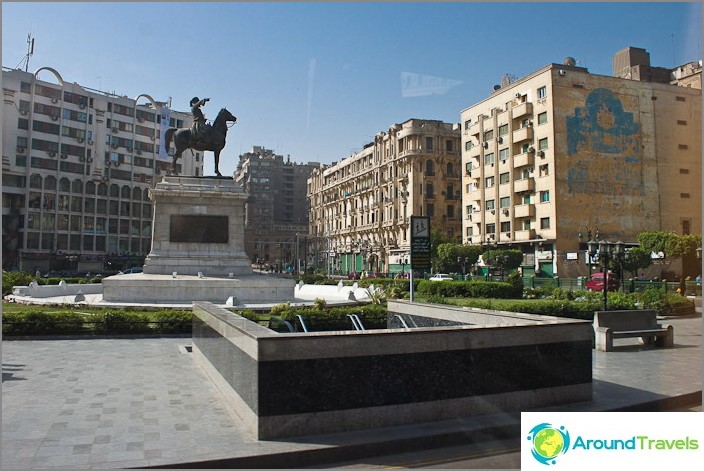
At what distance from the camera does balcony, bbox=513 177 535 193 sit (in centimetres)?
5883

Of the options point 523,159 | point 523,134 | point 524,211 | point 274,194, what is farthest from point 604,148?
point 274,194

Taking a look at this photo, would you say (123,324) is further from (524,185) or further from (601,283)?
(524,185)

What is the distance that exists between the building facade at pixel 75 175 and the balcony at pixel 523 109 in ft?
119

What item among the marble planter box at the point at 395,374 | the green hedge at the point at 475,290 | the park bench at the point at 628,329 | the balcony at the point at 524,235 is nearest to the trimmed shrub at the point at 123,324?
the marble planter box at the point at 395,374

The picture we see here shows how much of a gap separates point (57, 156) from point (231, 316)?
75.3 m

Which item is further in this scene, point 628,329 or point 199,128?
point 199,128

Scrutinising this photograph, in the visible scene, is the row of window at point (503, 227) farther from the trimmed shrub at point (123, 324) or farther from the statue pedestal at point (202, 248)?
the trimmed shrub at point (123, 324)

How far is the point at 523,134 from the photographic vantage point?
59.2 metres

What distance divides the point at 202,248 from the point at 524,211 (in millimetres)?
41306

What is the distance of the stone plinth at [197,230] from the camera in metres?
26.8

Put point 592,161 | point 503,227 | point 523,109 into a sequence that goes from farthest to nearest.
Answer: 1. point 503,227
2. point 523,109
3. point 592,161

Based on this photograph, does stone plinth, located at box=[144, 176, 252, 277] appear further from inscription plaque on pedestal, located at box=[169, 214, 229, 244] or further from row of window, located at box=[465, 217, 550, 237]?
row of window, located at box=[465, 217, 550, 237]

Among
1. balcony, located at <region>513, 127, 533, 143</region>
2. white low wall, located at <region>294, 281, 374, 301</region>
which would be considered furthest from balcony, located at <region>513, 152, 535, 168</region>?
white low wall, located at <region>294, 281, 374, 301</region>

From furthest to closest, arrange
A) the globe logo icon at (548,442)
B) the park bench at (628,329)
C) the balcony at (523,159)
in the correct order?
the balcony at (523,159), the park bench at (628,329), the globe logo icon at (548,442)
